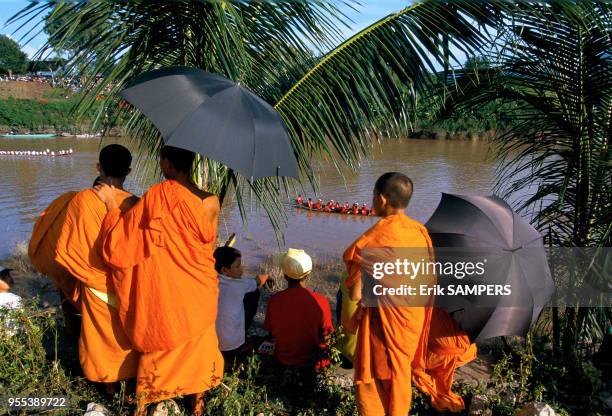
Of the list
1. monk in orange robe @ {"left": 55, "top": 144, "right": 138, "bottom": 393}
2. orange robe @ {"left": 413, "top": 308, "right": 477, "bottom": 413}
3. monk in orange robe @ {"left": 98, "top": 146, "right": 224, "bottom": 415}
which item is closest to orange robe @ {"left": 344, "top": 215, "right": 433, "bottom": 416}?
orange robe @ {"left": 413, "top": 308, "right": 477, "bottom": 413}

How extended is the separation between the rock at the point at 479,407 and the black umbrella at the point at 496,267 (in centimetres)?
41

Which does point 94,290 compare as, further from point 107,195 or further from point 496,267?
point 496,267

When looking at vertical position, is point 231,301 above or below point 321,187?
below

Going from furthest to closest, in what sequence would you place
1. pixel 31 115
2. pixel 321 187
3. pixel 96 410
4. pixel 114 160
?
pixel 31 115 < pixel 321 187 < pixel 114 160 < pixel 96 410

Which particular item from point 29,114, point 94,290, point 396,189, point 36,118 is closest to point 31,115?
point 29,114

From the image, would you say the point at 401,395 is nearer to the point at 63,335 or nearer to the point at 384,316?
the point at 384,316

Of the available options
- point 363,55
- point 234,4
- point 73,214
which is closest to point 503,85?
point 363,55

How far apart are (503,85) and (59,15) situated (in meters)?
3.24

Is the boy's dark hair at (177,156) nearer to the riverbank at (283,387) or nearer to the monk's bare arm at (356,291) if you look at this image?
the monk's bare arm at (356,291)

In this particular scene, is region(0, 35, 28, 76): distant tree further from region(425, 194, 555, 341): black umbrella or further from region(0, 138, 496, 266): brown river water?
region(425, 194, 555, 341): black umbrella

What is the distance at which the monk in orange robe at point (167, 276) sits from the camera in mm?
2514

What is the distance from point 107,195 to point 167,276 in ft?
1.89

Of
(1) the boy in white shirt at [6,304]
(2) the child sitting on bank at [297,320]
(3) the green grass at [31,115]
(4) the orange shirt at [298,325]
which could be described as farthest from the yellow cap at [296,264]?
(3) the green grass at [31,115]

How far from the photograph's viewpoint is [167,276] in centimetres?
255
